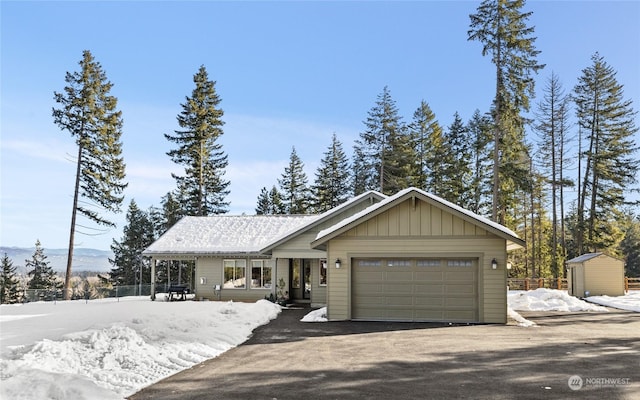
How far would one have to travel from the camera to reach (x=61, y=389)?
17.9ft

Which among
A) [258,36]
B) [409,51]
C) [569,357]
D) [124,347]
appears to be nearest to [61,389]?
[124,347]

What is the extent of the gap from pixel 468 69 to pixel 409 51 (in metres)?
9.75

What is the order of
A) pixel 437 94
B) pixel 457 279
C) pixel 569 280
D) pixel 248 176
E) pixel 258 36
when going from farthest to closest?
pixel 248 176
pixel 437 94
pixel 569 280
pixel 258 36
pixel 457 279

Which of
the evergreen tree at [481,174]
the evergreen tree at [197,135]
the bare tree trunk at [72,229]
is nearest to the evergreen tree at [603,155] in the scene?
the evergreen tree at [481,174]

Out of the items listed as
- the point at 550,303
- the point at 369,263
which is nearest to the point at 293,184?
the point at 550,303

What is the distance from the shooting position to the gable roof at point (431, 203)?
1324 centimetres

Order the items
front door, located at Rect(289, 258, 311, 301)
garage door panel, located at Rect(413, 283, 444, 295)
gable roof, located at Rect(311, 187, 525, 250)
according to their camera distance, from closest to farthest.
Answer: gable roof, located at Rect(311, 187, 525, 250), garage door panel, located at Rect(413, 283, 444, 295), front door, located at Rect(289, 258, 311, 301)

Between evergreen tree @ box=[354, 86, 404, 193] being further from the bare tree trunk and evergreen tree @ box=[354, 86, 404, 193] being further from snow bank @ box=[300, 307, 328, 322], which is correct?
snow bank @ box=[300, 307, 328, 322]

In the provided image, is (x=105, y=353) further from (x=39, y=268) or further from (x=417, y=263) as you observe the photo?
(x=39, y=268)

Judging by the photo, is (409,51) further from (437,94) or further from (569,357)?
(437,94)

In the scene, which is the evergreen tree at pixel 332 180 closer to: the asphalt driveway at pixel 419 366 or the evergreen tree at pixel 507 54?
the evergreen tree at pixel 507 54

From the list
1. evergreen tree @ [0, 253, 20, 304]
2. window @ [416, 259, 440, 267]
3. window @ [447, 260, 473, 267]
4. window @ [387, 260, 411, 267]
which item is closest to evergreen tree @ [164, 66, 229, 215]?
evergreen tree @ [0, 253, 20, 304]

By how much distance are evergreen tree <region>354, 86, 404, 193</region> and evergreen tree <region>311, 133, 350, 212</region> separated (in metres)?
5.06

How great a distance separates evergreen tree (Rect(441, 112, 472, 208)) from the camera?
122 ft
